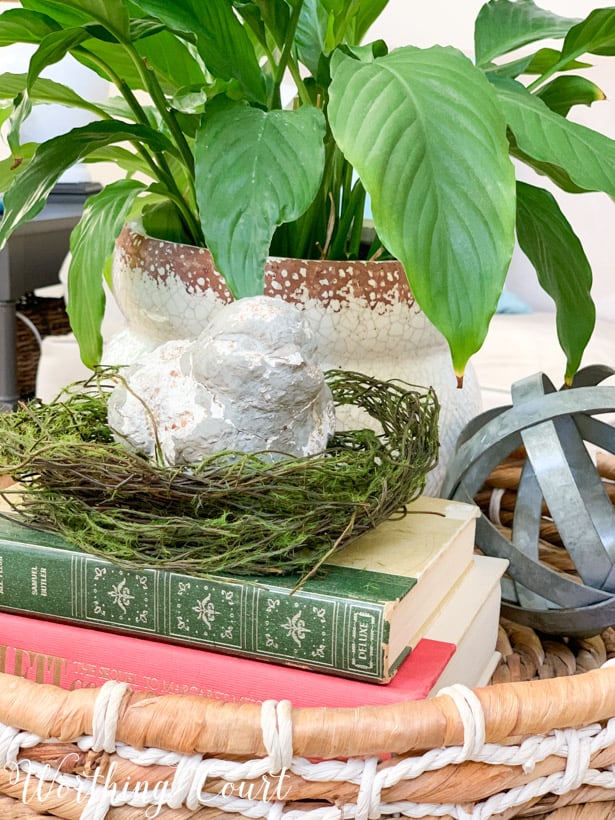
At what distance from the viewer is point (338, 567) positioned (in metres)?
0.51

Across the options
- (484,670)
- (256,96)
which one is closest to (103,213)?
(256,96)

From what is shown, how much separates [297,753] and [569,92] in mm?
575

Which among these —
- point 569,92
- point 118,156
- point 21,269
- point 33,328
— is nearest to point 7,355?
point 21,269

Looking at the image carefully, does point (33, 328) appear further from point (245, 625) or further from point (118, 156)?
point (245, 625)

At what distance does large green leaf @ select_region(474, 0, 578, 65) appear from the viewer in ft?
2.38

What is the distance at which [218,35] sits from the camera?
0.63 metres

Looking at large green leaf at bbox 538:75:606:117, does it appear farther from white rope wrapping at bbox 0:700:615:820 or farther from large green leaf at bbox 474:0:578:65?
white rope wrapping at bbox 0:700:615:820

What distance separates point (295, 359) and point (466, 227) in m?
0.11

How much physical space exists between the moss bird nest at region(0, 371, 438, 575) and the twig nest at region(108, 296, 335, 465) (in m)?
0.01

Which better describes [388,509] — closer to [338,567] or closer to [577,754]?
[338,567]

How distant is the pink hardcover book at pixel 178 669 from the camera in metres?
0.48

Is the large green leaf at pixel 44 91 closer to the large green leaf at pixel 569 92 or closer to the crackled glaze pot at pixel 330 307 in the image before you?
the crackled glaze pot at pixel 330 307

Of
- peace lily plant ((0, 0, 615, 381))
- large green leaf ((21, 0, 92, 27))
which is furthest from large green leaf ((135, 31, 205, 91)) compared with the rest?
large green leaf ((21, 0, 92, 27))

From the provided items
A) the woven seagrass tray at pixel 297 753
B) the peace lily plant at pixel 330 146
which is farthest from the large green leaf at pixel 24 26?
the woven seagrass tray at pixel 297 753
